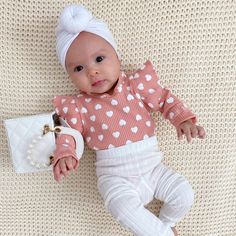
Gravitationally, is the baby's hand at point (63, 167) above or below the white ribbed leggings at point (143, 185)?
above

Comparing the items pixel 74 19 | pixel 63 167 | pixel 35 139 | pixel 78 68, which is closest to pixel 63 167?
pixel 63 167

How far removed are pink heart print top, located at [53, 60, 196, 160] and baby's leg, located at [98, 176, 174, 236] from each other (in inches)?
4.5

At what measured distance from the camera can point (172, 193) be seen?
108 cm

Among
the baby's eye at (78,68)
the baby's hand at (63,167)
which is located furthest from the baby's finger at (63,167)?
the baby's eye at (78,68)

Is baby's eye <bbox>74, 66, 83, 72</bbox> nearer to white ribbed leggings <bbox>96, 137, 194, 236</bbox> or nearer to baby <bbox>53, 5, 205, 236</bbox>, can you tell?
baby <bbox>53, 5, 205, 236</bbox>

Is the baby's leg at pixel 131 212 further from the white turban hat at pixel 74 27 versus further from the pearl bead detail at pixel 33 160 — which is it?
the white turban hat at pixel 74 27

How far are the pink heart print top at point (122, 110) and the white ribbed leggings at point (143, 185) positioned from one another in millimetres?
31

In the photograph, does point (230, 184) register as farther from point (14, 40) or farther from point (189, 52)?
point (14, 40)

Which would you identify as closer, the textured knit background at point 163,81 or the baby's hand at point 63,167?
the baby's hand at point 63,167

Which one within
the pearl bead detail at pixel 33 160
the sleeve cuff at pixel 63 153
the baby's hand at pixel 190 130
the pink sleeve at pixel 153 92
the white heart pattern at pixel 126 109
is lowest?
the pearl bead detail at pixel 33 160

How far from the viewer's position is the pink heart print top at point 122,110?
3.49 feet

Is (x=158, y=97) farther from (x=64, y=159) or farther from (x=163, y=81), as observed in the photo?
(x=64, y=159)

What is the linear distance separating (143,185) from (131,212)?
0.30 ft

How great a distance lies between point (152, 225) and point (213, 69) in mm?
444
